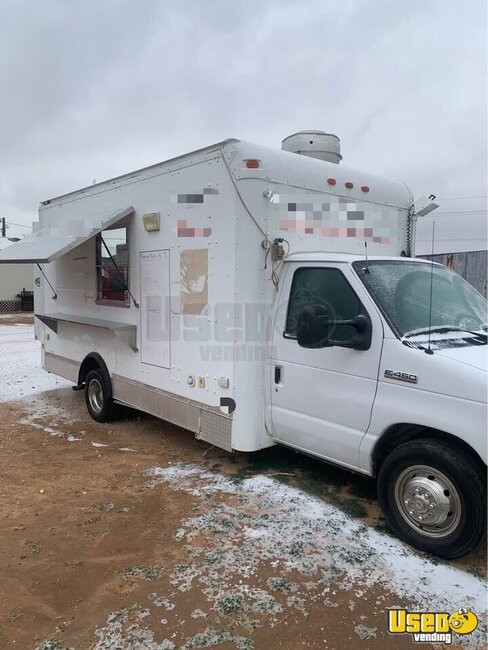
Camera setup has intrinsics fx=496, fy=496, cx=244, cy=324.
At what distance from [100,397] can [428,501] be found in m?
4.60

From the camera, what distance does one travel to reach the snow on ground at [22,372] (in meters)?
8.64

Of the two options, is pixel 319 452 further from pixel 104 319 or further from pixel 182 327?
pixel 104 319

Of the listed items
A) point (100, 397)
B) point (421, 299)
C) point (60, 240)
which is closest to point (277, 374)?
point (421, 299)

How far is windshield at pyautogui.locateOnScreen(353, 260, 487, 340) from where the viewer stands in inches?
148

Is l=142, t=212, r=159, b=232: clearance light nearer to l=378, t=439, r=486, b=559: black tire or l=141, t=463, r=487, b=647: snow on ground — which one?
l=141, t=463, r=487, b=647: snow on ground

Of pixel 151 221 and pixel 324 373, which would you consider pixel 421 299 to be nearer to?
pixel 324 373

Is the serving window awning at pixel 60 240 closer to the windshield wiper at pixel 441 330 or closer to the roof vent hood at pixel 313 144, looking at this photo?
the roof vent hood at pixel 313 144

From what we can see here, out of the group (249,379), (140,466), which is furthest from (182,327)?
(140,466)

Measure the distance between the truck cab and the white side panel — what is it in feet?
4.62

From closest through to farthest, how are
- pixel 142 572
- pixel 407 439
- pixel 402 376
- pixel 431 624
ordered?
pixel 431 624
pixel 142 572
pixel 402 376
pixel 407 439

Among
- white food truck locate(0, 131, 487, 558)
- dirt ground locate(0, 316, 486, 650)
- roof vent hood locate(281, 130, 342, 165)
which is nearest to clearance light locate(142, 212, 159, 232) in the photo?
white food truck locate(0, 131, 487, 558)

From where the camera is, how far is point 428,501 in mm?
3406

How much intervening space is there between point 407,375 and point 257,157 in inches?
89.2

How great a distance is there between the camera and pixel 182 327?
5094 mm
